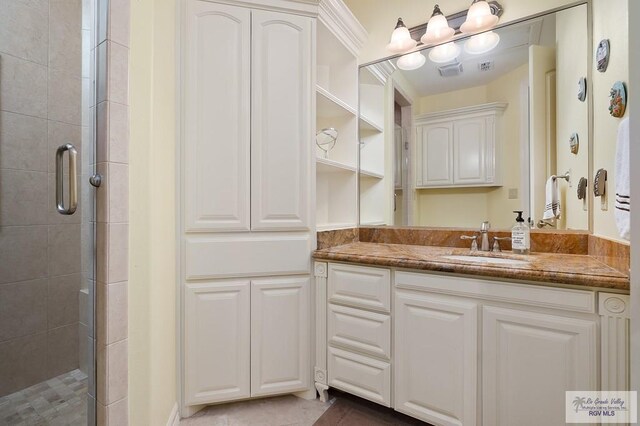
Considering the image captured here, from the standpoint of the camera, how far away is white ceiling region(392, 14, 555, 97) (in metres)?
1.71

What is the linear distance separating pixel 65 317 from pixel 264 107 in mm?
1325

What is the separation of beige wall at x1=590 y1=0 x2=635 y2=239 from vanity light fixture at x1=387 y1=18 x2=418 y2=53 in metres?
0.96

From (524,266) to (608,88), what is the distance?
0.85m

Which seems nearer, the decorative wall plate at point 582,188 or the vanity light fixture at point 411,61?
the decorative wall plate at point 582,188

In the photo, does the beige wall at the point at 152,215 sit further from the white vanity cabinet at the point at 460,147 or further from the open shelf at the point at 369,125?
the white vanity cabinet at the point at 460,147

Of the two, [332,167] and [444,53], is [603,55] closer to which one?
[444,53]

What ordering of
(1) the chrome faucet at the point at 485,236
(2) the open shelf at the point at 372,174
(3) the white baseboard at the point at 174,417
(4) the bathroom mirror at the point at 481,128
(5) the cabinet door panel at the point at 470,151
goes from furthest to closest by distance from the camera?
(2) the open shelf at the point at 372,174 < (5) the cabinet door panel at the point at 470,151 < (1) the chrome faucet at the point at 485,236 < (4) the bathroom mirror at the point at 481,128 < (3) the white baseboard at the point at 174,417

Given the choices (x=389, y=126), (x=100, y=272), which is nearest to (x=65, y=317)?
(x=100, y=272)

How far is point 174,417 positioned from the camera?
1503 mm

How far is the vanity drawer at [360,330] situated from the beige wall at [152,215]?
83cm

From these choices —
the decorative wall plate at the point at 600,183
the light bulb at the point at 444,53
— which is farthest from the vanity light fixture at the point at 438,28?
the decorative wall plate at the point at 600,183

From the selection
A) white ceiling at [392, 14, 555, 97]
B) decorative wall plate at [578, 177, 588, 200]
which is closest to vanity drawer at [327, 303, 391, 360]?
decorative wall plate at [578, 177, 588, 200]

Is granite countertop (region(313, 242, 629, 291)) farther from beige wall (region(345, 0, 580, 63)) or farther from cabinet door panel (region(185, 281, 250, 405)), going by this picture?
beige wall (region(345, 0, 580, 63))

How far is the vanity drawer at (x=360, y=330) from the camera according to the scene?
150 cm
